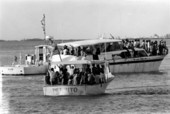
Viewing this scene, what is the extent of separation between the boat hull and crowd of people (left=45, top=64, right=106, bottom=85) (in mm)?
Result: 17941

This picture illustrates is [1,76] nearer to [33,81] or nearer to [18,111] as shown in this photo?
[33,81]

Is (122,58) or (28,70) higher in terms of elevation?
(122,58)

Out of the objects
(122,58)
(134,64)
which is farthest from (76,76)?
(134,64)

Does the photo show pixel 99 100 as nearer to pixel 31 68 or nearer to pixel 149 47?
pixel 31 68

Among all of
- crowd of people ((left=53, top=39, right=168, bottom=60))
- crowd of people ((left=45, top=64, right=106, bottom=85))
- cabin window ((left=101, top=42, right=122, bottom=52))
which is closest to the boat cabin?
crowd of people ((left=53, top=39, right=168, bottom=60))

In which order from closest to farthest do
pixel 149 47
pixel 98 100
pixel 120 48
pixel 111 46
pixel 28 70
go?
pixel 98 100 < pixel 28 70 < pixel 111 46 < pixel 120 48 < pixel 149 47

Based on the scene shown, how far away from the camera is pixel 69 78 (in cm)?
3600

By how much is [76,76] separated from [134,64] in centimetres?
2145

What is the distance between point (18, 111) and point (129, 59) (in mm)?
25276

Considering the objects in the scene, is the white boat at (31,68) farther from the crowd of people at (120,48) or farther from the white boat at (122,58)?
the crowd of people at (120,48)

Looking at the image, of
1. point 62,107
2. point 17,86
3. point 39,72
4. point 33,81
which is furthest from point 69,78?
point 39,72

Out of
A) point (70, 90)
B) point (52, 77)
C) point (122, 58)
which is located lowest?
point (70, 90)

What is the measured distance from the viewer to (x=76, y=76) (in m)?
35.6

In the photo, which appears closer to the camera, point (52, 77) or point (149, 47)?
point (52, 77)
